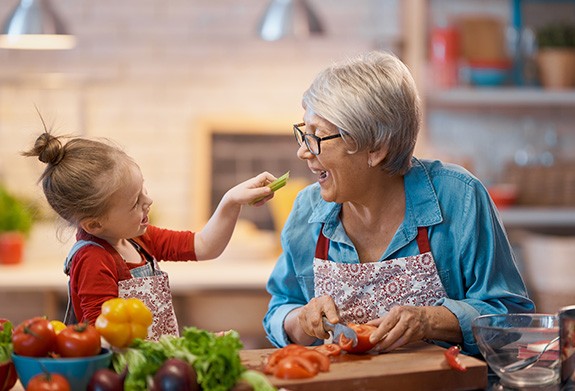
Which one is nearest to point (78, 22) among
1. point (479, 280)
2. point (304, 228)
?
point (304, 228)

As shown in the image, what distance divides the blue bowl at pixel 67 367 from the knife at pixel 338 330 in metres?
0.57

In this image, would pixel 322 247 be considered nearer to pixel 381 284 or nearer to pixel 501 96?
pixel 381 284

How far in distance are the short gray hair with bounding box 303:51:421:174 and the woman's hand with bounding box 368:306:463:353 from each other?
0.43 meters

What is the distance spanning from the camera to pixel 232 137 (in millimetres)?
5465

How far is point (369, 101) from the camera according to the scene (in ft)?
7.79

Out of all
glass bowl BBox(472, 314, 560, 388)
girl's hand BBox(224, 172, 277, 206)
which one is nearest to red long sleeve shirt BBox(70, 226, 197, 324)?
girl's hand BBox(224, 172, 277, 206)

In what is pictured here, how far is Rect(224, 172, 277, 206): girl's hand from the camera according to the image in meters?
2.45

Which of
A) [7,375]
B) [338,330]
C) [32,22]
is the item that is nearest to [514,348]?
[338,330]

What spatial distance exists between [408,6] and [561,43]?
857mm

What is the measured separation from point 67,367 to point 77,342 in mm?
51

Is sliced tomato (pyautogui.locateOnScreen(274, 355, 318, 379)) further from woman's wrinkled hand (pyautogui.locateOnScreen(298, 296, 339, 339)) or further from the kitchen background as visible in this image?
the kitchen background

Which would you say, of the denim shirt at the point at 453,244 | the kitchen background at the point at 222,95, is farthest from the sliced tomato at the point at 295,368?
the kitchen background at the point at 222,95

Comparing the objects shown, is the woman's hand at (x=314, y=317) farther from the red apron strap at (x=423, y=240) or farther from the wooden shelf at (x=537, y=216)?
the wooden shelf at (x=537, y=216)

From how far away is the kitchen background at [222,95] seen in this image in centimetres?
535
